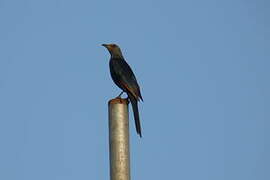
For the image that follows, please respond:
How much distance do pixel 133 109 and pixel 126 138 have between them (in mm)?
2398

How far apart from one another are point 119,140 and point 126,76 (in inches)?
164

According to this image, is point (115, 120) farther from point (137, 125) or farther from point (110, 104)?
point (137, 125)

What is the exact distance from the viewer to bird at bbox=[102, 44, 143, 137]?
9.12 meters

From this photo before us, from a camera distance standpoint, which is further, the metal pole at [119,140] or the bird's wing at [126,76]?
the bird's wing at [126,76]

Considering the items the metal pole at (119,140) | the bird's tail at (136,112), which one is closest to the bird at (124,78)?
the bird's tail at (136,112)

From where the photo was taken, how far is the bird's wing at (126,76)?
9898 mm

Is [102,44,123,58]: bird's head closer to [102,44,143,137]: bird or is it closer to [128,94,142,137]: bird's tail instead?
[102,44,143,137]: bird

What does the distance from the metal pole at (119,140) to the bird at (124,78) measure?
1785 mm

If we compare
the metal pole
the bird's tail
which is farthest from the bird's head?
the metal pole

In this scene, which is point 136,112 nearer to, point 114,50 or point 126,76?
point 126,76

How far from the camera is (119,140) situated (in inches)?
259

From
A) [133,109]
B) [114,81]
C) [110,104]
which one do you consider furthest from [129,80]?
[110,104]

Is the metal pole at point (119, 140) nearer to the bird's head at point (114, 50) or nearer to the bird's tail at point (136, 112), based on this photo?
the bird's tail at point (136, 112)

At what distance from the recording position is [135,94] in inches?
381
